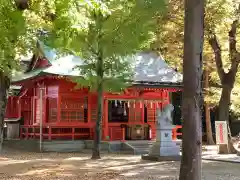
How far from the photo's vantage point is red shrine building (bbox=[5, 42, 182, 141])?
21703 mm

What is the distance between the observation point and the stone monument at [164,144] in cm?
1638

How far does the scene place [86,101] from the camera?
22.7 m

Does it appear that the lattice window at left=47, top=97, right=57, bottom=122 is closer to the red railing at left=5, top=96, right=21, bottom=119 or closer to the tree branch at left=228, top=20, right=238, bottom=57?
the red railing at left=5, top=96, right=21, bottom=119

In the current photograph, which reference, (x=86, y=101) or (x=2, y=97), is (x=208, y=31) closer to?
(x=86, y=101)

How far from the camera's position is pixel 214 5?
17484 mm

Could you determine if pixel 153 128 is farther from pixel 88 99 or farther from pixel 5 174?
pixel 5 174

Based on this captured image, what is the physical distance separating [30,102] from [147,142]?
29.6ft

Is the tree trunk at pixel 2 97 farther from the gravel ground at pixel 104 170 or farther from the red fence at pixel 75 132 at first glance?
the red fence at pixel 75 132

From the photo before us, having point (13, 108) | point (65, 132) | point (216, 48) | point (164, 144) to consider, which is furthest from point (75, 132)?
point (216, 48)

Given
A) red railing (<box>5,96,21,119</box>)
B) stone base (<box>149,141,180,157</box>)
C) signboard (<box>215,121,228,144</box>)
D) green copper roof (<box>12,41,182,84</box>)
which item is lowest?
stone base (<box>149,141,180,157</box>)

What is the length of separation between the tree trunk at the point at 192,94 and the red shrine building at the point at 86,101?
1322 centimetres

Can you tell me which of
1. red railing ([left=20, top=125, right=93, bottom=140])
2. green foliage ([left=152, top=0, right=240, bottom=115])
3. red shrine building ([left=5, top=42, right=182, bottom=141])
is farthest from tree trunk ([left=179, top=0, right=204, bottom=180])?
red railing ([left=20, top=125, right=93, bottom=140])

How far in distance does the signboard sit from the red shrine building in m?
4.67

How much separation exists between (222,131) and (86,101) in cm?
786
